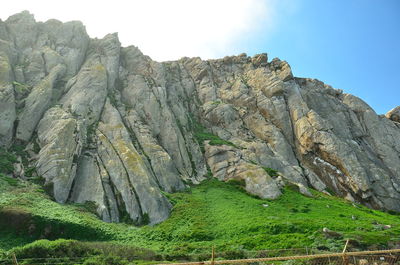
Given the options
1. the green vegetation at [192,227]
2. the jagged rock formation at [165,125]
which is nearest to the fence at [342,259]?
the green vegetation at [192,227]

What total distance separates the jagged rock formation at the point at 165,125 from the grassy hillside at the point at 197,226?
4.53 meters

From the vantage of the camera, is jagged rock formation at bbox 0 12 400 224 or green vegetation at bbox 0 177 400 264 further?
jagged rock formation at bbox 0 12 400 224

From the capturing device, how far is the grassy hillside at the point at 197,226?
34625 millimetres

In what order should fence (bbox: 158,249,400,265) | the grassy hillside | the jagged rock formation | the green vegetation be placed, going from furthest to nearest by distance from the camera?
the jagged rock formation → the grassy hillside → the green vegetation → fence (bbox: 158,249,400,265)

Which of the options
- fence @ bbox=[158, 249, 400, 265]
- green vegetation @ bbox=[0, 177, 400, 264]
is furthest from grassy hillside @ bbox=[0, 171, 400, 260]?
fence @ bbox=[158, 249, 400, 265]

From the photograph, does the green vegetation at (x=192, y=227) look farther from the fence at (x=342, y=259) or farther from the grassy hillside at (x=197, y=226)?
the fence at (x=342, y=259)

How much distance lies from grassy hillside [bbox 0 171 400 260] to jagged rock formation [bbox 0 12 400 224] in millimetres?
4529

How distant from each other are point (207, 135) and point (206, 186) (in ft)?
76.6

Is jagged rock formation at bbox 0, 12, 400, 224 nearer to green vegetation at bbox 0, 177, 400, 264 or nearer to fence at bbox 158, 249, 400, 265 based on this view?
green vegetation at bbox 0, 177, 400, 264

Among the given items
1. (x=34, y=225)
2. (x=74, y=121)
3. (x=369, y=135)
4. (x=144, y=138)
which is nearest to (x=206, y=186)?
(x=144, y=138)

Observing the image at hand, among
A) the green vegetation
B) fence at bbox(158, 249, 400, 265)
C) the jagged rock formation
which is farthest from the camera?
the jagged rock formation

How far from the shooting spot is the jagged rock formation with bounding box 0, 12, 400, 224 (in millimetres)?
51031

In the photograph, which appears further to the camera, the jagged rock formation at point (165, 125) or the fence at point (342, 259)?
the jagged rock formation at point (165, 125)

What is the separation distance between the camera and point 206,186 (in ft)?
208
